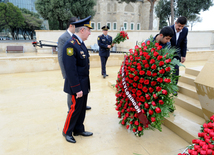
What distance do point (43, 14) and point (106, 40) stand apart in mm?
21343

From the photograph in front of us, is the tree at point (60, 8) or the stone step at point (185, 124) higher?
the tree at point (60, 8)

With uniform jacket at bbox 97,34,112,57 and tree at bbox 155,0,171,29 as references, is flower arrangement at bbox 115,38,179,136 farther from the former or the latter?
tree at bbox 155,0,171,29

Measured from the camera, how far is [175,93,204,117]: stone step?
287cm

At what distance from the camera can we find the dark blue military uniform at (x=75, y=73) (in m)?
2.00

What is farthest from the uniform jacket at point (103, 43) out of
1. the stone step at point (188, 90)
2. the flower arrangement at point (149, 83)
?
the flower arrangement at point (149, 83)

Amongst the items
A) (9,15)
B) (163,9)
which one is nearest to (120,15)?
(163,9)

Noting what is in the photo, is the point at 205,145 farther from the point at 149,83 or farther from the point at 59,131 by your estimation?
the point at 59,131

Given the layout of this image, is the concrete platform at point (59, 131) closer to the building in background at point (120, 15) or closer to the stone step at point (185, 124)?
the stone step at point (185, 124)

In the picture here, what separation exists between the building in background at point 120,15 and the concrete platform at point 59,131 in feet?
118

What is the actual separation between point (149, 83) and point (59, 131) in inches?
64.8

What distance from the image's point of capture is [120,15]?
36.8 meters

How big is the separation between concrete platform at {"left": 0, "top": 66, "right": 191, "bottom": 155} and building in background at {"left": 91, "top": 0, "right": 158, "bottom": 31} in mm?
36098

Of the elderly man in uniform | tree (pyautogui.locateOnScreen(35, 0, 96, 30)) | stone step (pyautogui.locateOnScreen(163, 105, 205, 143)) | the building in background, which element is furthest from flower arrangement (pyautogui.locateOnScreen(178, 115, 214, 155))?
the building in background

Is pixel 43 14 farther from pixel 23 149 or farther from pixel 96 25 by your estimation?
pixel 23 149
